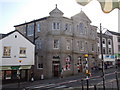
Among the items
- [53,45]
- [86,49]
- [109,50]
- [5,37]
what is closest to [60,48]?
[53,45]

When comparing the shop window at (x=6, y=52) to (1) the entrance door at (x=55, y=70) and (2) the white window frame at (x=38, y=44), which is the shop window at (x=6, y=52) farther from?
(1) the entrance door at (x=55, y=70)

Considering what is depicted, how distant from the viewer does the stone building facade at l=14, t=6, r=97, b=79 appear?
1018 inches

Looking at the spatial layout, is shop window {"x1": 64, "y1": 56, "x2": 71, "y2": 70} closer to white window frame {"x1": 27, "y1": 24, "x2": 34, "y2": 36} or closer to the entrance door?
the entrance door

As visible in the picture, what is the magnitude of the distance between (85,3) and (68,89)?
43.3 feet

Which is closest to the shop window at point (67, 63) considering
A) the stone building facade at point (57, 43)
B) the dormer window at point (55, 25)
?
the stone building facade at point (57, 43)

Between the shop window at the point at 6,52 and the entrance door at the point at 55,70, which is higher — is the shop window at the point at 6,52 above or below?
above

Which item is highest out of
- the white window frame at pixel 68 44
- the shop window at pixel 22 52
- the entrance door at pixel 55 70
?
the white window frame at pixel 68 44

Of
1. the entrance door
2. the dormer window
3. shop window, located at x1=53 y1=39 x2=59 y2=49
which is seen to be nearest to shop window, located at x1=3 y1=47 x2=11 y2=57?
shop window, located at x1=53 y1=39 x2=59 y2=49

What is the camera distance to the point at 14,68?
20.3 metres

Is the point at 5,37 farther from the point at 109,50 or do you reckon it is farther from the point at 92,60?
the point at 109,50

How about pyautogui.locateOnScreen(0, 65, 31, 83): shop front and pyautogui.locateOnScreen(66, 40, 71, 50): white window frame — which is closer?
pyautogui.locateOnScreen(0, 65, 31, 83): shop front

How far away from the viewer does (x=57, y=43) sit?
26.7 meters

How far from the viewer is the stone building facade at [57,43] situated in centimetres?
2586

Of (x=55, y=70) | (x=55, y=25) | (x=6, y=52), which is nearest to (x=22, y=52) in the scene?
(x=6, y=52)
